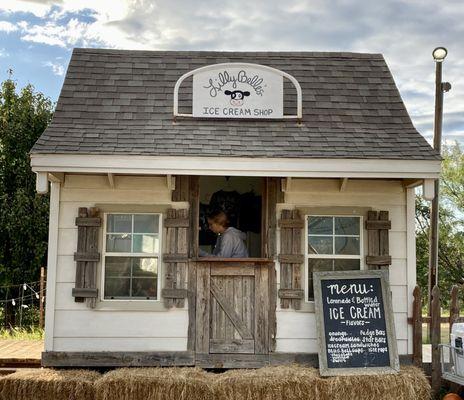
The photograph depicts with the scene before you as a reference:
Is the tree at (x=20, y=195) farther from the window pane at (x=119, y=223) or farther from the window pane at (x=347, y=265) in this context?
the window pane at (x=347, y=265)

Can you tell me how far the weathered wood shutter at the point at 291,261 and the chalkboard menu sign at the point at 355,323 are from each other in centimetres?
28

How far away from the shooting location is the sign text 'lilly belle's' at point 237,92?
8.08m

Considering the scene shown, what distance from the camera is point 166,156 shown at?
712 cm

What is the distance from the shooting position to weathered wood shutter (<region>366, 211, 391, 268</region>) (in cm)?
762

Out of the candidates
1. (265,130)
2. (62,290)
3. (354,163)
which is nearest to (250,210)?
(265,130)

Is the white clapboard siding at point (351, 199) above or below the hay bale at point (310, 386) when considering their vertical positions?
above

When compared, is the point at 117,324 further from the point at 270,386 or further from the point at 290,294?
the point at 290,294

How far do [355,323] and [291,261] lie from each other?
45.2 inches

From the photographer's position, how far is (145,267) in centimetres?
760

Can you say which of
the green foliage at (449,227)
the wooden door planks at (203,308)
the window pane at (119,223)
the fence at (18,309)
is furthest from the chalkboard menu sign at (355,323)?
the green foliage at (449,227)

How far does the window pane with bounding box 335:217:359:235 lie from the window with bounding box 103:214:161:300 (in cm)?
245

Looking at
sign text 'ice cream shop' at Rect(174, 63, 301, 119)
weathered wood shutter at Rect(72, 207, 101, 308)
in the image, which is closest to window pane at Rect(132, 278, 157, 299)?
weathered wood shutter at Rect(72, 207, 101, 308)

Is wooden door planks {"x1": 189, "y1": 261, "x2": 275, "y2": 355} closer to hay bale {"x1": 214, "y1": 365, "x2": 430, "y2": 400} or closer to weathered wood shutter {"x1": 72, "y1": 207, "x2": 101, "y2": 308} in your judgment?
hay bale {"x1": 214, "y1": 365, "x2": 430, "y2": 400}

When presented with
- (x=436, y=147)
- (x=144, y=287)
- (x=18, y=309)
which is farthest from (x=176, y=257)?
(x=18, y=309)
